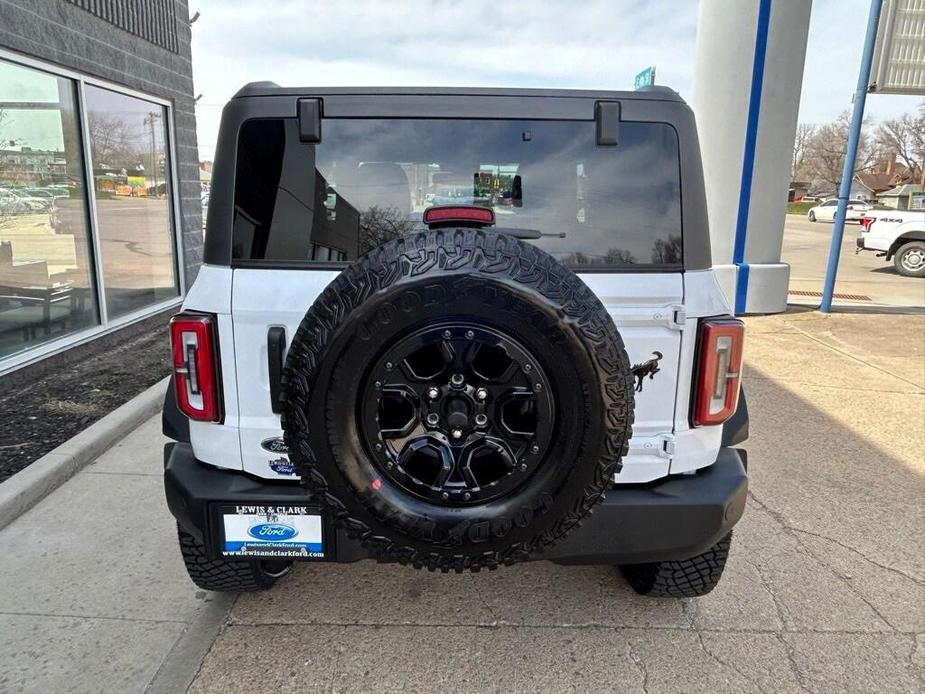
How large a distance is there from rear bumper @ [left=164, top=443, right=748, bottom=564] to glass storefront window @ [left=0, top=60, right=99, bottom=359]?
450 cm

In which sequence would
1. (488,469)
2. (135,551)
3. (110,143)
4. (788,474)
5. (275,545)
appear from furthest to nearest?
1. (110,143)
2. (788,474)
3. (135,551)
4. (275,545)
5. (488,469)

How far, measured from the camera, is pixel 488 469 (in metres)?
1.92

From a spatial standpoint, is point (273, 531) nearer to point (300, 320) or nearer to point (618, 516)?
point (300, 320)

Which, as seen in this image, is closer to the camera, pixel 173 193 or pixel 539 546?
pixel 539 546

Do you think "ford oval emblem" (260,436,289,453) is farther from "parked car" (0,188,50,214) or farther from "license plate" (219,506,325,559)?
"parked car" (0,188,50,214)

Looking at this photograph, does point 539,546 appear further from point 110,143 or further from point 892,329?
point 892,329

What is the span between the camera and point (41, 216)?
6180 millimetres

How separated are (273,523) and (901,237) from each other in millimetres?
16186

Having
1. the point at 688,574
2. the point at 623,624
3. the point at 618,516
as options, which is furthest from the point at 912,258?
the point at 618,516

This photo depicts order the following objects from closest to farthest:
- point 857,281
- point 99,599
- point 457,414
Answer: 1. point 457,414
2. point 99,599
3. point 857,281

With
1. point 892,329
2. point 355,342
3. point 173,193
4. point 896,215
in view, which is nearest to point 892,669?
point 355,342

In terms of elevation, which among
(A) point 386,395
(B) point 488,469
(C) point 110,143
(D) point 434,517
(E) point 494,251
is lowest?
(D) point 434,517

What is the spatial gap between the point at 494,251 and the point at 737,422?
1299 mm

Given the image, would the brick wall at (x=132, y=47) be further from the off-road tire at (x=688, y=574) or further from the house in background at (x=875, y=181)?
the house in background at (x=875, y=181)
